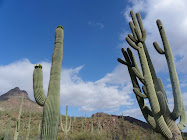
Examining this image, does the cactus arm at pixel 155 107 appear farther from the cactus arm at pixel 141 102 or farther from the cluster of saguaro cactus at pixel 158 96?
the cactus arm at pixel 141 102

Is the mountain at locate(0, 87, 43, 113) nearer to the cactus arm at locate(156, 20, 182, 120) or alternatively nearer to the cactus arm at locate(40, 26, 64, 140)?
the cactus arm at locate(40, 26, 64, 140)

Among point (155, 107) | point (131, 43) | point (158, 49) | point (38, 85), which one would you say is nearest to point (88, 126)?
point (131, 43)

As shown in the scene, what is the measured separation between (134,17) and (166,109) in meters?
4.53

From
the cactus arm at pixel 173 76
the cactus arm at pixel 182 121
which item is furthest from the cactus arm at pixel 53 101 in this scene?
the cactus arm at pixel 182 121

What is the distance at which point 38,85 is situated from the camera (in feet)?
16.2

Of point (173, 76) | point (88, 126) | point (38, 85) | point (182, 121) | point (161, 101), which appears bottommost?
point (182, 121)

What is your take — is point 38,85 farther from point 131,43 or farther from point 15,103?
point 15,103

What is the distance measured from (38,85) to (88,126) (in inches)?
1094

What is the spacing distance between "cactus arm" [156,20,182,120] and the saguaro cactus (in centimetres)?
376

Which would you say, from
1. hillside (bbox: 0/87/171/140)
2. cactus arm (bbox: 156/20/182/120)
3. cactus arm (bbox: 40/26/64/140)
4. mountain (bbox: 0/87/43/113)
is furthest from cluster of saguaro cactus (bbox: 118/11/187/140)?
mountain (bbox: 0/87/43/113)

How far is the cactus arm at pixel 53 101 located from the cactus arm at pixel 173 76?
378cm

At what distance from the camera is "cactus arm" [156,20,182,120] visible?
5543mm

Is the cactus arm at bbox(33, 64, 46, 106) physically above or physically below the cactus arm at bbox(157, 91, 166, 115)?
above

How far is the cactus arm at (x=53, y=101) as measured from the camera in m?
4.27
